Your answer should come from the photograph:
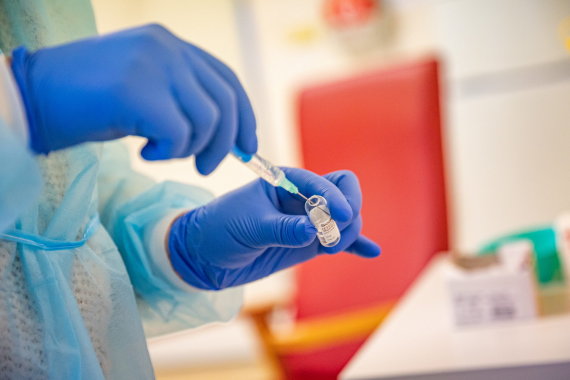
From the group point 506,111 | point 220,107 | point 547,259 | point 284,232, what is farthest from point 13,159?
point 506,111

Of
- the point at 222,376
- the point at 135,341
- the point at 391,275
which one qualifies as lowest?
the point at 222,376

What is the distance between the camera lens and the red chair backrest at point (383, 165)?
1505 millimetres

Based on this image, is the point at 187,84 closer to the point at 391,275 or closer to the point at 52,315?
the point at 52,315

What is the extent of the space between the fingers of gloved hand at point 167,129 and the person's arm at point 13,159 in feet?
0.30

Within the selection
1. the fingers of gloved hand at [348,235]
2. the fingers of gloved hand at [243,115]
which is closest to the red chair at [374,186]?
the fingers of gloved hand at [348,235]

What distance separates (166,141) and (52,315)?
9.9 inches

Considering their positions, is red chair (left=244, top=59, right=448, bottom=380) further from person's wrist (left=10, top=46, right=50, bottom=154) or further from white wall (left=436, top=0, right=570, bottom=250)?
person's wrist (left=10, top=46, right=50, bottom=154)

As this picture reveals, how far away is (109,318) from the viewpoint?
0.68m

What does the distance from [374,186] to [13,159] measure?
124 centimetres

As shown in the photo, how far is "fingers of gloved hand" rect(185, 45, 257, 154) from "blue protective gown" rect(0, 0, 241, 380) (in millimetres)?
190

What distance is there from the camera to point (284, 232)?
63cm

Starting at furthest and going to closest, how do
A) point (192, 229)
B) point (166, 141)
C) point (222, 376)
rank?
point (222, 376)
point (192, 229)
point (166, 141)

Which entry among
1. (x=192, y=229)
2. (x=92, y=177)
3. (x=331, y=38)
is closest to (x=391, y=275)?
(x=192, y=229)

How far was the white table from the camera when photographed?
75 centimetres
